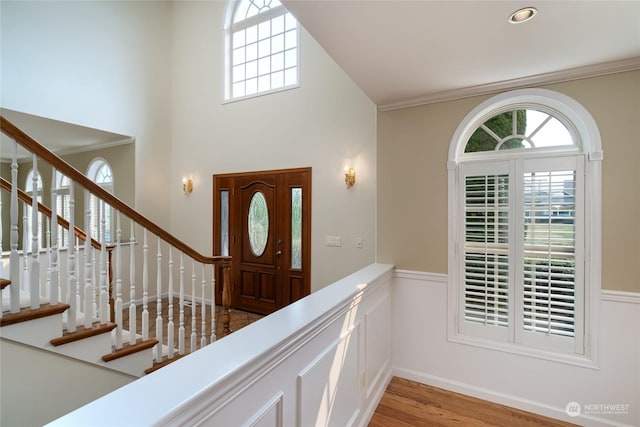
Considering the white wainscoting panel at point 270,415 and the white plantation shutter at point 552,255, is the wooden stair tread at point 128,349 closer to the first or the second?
the white wainscoting panel at point 270,415

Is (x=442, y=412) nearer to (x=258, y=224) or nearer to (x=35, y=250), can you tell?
(x=35, y=250)

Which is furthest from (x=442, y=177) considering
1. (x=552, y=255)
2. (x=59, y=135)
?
(x=59, y=135)

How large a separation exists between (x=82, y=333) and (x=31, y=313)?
291 millimetres

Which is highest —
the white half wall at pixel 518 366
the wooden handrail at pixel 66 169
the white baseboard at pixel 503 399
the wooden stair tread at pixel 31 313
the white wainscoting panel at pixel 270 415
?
the wooden handrail at pixel 66 169

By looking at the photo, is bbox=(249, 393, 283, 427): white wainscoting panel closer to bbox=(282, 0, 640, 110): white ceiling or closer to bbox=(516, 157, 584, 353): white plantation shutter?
bbox=(282, 0, 640, 110): white ceiling

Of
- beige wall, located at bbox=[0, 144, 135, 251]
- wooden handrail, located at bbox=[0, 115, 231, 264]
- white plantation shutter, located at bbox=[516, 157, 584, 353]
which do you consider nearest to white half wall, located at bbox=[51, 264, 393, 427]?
white plantation shutter, located at bbox=[516, 157, 584, 353]

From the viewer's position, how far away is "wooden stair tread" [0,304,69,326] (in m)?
1.62

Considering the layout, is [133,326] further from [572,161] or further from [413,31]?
[572,161]

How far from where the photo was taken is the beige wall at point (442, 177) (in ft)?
6.24

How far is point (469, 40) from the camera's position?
5.41 feet

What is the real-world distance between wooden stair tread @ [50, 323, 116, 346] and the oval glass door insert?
235cm

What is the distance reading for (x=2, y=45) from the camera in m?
3.21

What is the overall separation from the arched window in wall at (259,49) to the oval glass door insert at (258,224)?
5.25 ft

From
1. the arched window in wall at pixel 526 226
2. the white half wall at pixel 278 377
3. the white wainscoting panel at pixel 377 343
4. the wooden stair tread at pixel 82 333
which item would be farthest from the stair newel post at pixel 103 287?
the arched window in wall at pixel 526 226
